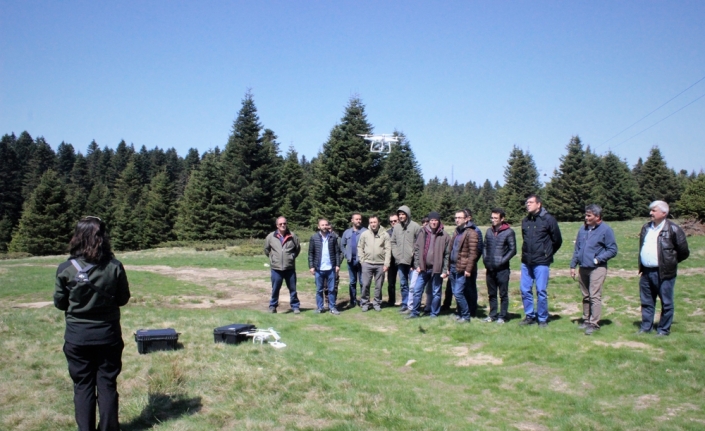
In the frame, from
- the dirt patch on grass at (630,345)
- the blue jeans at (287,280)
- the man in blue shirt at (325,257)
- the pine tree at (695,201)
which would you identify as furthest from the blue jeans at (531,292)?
the pine tree at (695,201)

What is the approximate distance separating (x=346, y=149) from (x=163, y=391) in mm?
31731

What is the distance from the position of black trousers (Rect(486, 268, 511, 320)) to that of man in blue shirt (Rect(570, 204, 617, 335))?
1.16 meters

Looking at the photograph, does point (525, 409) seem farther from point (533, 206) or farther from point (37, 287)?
point (37, 287)

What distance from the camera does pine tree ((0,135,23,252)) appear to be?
69312 mm

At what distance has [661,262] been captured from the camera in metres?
7.29

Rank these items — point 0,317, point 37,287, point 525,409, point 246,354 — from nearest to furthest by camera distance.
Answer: point 525,409 < point 246,354 < point 0,317 < point 37,287

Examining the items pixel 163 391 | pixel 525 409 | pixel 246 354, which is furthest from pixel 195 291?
pixel 525 409

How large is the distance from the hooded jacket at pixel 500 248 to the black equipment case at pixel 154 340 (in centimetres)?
528

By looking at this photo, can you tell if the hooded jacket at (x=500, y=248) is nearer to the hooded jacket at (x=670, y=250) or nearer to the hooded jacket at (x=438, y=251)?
the hooded jacket at (x=438, y=251)

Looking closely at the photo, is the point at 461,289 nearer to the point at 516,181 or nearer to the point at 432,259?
the point at 432,259

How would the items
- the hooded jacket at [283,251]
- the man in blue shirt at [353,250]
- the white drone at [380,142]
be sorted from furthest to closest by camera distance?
the white drone at [380,142] < the man in blue shirt at [353,250] < the hooded jacket at [283,251]

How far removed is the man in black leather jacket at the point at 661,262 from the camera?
727 centimetres

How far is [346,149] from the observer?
36469 mm

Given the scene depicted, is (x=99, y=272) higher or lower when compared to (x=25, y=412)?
higher
